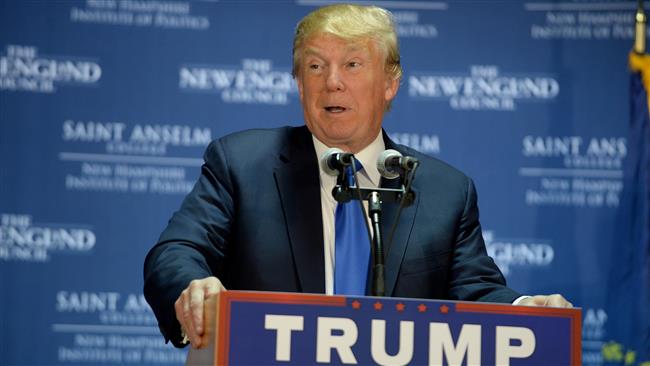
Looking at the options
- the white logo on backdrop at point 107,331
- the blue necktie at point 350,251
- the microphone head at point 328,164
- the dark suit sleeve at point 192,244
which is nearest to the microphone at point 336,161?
the microphone head at point 328,164

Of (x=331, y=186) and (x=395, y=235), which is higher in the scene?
(x=331, y=186)

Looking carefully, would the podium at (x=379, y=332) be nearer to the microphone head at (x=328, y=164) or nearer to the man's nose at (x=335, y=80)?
the microphone head at (x=328, y=164)

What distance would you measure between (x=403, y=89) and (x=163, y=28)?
1129 millimetres

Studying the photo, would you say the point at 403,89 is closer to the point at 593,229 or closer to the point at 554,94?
the point at 554,94

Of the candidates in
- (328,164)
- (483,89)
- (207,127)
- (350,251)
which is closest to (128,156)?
(207,127)

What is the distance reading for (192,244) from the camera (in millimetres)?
2510

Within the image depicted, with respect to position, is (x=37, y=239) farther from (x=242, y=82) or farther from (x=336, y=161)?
(x=336, y=161)

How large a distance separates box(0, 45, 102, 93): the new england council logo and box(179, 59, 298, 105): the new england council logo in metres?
0.42

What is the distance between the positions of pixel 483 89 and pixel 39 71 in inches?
78.9

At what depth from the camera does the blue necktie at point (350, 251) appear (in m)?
2.59

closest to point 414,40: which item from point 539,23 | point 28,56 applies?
point 539,23

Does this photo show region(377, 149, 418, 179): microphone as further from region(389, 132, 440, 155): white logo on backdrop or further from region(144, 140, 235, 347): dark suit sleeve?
region(389, 132, 440, 155): white logo on backdrop

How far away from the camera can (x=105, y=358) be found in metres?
4.44

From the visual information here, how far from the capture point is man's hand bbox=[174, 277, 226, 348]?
1.99m
